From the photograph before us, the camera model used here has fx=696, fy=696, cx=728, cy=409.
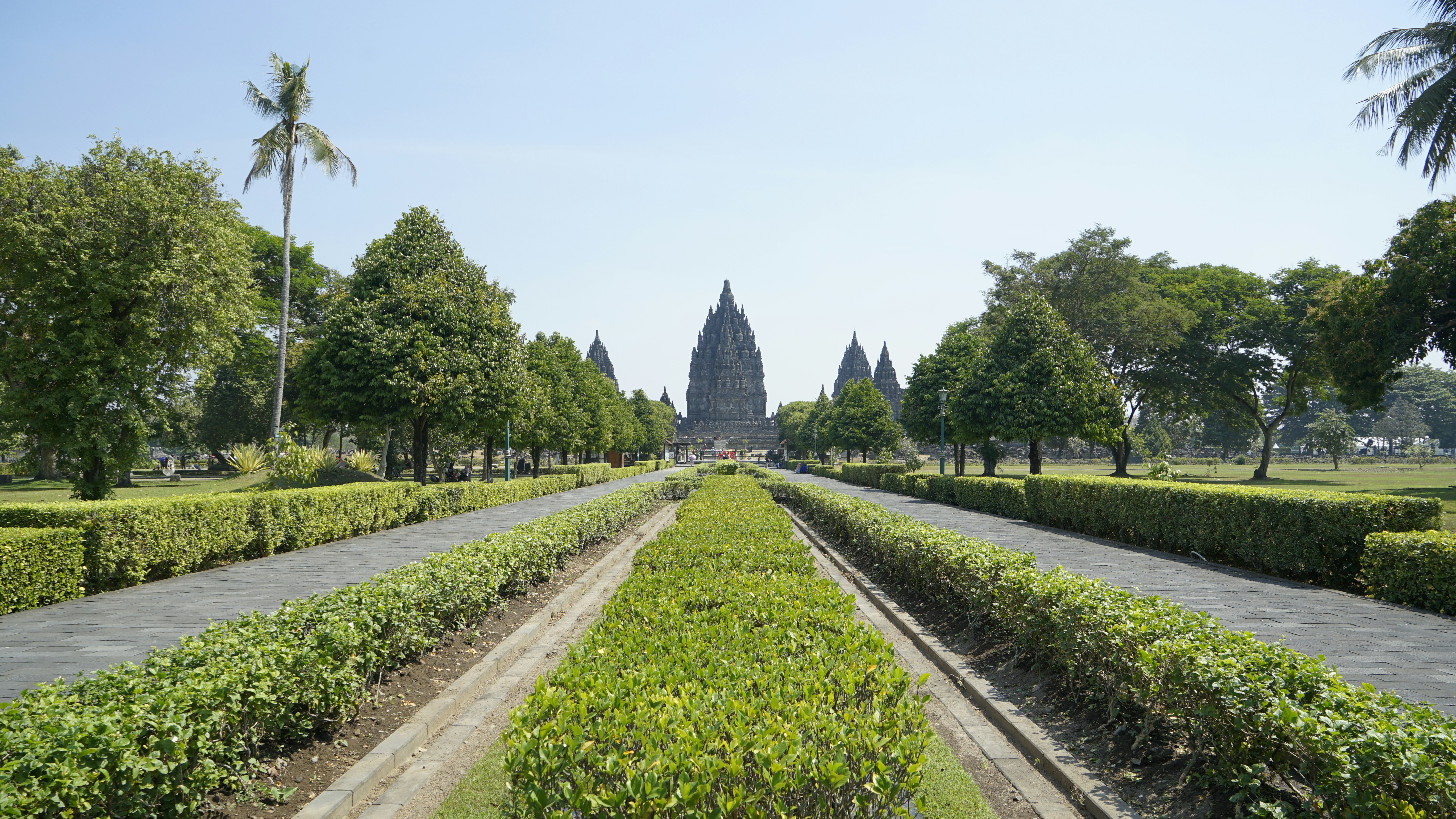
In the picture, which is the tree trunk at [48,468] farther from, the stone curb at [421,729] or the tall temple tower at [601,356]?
the tall temple tower at [601,356]

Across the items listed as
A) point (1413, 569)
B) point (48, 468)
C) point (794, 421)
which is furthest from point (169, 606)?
point (794, 421)

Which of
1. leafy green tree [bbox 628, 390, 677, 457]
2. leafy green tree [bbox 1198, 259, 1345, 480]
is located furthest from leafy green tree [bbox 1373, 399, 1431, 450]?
leafy green tree [bbox 628, 390, 677, 457]

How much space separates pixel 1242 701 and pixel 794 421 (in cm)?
10448

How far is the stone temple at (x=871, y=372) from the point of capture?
402 ft

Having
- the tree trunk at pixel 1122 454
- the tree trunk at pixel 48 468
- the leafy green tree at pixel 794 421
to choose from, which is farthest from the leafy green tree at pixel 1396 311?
the leafy green tree at pixel 794 421

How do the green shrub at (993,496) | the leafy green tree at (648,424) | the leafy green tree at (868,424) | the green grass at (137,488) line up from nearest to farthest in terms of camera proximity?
the green shrub at (993,496), the green grass at (137,488), the leafy green tree at (868,424), the leafy green tree at (648,424)

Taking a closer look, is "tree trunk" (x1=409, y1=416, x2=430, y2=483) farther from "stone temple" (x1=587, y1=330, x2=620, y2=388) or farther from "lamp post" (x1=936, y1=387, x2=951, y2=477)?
"stone temple" (x1=587, y1=330, x2=620, y2=388)

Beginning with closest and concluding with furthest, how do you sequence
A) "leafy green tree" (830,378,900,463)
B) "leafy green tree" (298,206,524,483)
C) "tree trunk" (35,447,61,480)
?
1. "leafy green tree" (298,206,524,483)
2. "tree trunk" (35,447,61,480)
3. "leafy green tree" (830,378,900,463)

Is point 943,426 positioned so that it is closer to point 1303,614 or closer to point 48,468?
point 1303,614

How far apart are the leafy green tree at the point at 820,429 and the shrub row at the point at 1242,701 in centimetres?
4692

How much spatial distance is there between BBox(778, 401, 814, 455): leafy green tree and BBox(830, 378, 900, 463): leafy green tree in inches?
1177

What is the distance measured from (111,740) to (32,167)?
708 inches

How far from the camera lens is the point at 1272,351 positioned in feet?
122

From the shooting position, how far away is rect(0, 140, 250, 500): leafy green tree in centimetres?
1365
